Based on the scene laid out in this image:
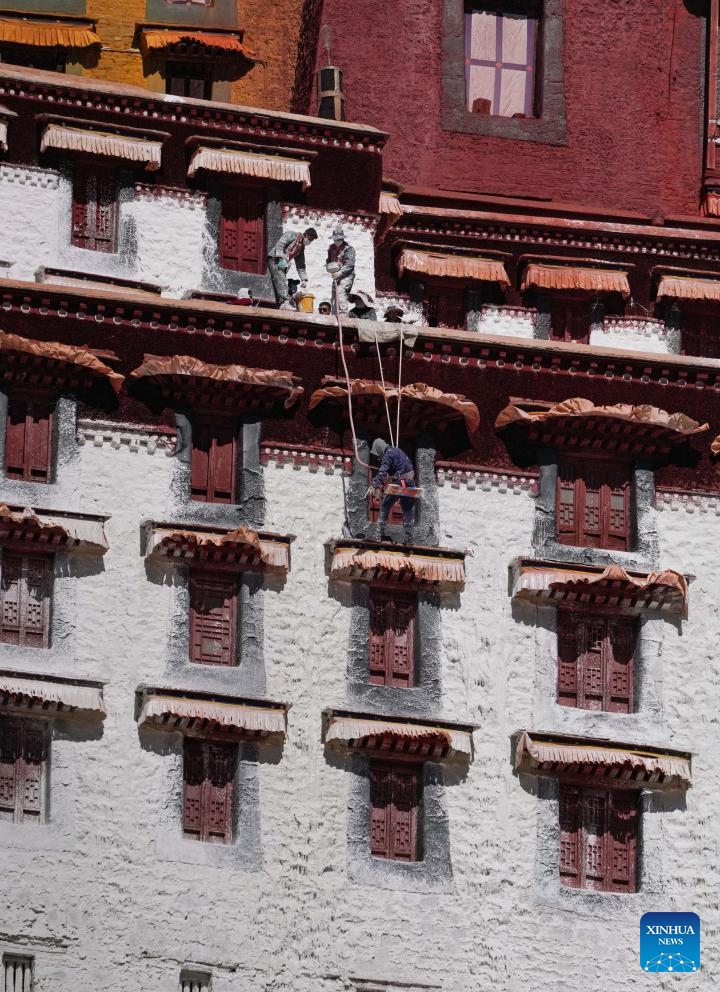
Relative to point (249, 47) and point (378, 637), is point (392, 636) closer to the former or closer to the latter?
point (378, 637)

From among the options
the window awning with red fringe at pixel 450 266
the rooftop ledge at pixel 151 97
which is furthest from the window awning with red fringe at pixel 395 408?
the rooftop ledge at pixel 151 97

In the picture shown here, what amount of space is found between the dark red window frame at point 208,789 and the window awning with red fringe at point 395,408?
4214 millimetres

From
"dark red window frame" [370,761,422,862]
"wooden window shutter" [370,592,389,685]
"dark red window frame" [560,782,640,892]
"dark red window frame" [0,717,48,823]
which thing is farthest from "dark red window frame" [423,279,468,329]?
"dark red window frame" [0,717,48,823]

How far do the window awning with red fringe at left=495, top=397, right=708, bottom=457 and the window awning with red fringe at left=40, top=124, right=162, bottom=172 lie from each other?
5539 millimetres

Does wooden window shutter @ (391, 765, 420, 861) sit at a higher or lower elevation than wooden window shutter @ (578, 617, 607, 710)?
lower

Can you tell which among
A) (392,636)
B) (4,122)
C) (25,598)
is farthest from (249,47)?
(25,598)

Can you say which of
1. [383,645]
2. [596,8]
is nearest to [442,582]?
[383,645]

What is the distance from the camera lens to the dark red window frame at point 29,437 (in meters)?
32.4

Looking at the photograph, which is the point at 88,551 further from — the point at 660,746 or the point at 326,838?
the point at 660,746

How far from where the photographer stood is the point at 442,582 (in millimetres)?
33062

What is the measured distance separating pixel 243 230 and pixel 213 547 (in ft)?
16.3

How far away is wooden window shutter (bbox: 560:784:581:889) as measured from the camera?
1286 inches

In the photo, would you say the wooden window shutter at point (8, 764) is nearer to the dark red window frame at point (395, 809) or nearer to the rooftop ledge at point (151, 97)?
the dark red window frame at point (395, 809)

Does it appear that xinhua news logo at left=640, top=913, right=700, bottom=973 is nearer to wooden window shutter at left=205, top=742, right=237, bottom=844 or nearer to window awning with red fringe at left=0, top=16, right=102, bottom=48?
wooden window shutter at left=205, top=742, right=237, bottom=844
